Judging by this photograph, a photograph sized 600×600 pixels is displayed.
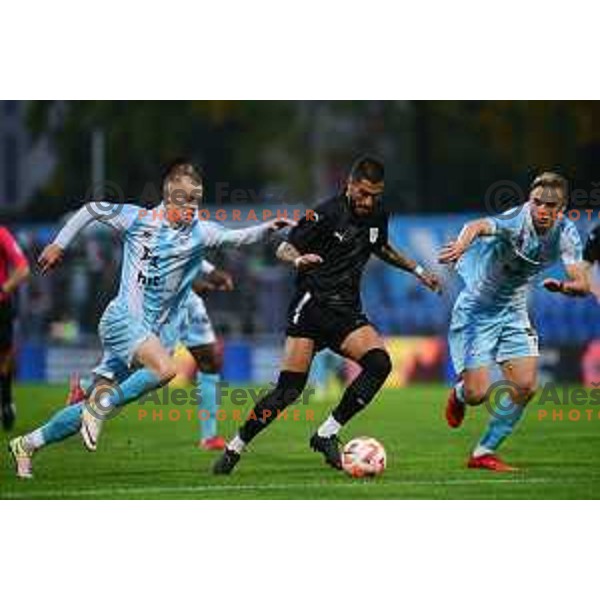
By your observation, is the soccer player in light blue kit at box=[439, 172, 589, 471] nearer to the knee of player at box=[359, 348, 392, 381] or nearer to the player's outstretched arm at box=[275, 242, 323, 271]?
the knee of player at box=[359, 348, 392, 381]

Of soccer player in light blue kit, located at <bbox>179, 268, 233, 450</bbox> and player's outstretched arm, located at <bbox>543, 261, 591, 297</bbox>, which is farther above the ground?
player's outstretched arm, located at <bbox>543, 261, 591, 297</bbox>

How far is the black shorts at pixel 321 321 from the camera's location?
13.0m

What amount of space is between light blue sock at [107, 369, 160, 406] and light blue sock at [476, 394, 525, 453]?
2.67m

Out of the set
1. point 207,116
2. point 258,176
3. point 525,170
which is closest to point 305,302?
point 525,170

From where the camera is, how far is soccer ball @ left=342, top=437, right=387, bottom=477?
1329 centimetres

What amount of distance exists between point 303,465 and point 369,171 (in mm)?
2638

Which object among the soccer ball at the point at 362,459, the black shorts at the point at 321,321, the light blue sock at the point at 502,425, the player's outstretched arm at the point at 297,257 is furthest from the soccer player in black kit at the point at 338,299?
the light blue sock at the point at 502,425

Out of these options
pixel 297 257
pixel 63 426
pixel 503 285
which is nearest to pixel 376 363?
pixel 297 257

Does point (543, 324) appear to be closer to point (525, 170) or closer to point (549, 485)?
point (525, 170)

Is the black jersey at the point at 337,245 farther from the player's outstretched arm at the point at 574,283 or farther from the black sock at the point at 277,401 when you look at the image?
the player's outstretched arm at the point at 574,283

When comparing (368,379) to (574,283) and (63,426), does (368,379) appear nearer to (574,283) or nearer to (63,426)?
(574,283)

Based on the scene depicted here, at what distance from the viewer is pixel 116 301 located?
13.5 m

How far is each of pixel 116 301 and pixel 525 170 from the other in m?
20.1

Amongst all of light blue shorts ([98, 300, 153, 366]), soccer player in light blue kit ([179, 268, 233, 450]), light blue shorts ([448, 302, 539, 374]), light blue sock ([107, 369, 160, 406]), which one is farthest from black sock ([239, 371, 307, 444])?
soccer player in light blue kit ([179, 268, 233, 450])
